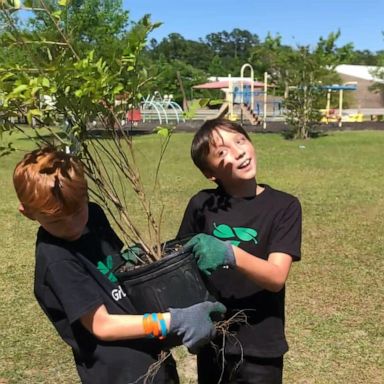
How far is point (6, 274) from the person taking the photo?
5816mm

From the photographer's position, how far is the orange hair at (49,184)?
1.58m

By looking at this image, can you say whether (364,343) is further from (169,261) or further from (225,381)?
(169,261)

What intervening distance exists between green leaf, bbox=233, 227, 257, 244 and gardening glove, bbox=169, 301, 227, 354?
1.48 ft

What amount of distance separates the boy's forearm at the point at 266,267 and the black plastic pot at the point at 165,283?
0.50 feet

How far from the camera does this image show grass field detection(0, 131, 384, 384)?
3.77 meters

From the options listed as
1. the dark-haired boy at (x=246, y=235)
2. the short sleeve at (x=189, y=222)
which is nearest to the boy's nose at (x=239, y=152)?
the dark-haired boy at (x=246, y=235)

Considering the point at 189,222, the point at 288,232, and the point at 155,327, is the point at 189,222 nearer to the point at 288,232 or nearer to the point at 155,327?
the point at 288,232

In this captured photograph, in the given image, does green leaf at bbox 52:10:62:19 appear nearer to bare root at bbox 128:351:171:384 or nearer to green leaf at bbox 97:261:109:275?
green leaf at bbox 97:261:109:275

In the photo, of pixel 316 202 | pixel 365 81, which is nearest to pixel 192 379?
pixel 316 202

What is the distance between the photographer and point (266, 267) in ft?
6.14

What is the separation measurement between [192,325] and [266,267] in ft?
1.17

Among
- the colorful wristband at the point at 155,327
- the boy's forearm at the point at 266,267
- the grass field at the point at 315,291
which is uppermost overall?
the boy's forearm at the point at 266,267

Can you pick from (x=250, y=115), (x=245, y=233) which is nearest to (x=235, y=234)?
(x=245, y=233)

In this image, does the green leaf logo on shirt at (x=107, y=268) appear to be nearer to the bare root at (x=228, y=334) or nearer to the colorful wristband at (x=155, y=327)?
the colorful wristband at (x=155, y=327)
